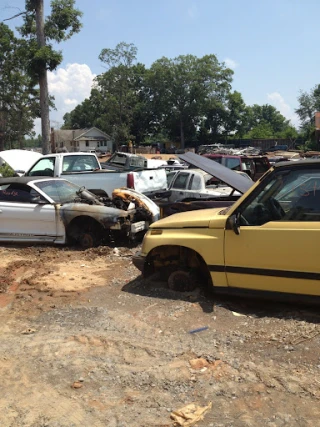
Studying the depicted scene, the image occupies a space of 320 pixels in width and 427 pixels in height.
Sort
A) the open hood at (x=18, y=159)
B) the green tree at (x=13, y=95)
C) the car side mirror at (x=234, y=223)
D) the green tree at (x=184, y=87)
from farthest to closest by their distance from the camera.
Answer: the green tree at (x=184, y=87) → the green tree at (x=13, y=95) → the open hood at (x=18, y=159) → the car side mirror at (x=234, y=223)

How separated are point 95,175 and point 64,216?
2851 millimetres

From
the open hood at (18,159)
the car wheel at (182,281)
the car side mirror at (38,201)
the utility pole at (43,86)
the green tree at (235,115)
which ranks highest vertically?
the green tree at (235,115)

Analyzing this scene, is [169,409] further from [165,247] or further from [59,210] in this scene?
[59,210]

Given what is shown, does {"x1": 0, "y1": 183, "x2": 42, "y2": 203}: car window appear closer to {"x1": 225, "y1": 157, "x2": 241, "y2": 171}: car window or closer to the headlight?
the headlight

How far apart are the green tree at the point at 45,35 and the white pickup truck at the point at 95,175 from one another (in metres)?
8.68

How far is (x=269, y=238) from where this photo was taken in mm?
4629

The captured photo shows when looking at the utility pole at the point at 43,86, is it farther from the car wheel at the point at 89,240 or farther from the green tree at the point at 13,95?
the green tree at the point at 13,95

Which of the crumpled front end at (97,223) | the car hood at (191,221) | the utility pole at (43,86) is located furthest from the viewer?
the utility pole at (43,86)

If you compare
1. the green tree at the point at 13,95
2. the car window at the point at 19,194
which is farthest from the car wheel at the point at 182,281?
the green tree at the point at 13,95

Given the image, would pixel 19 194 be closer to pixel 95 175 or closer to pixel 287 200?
pixel 95 175

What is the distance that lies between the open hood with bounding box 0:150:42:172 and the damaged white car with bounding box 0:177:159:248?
13.6 m

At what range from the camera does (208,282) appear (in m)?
5.24

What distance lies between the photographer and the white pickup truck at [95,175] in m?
10.8

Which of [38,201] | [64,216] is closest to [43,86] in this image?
[38,201]
